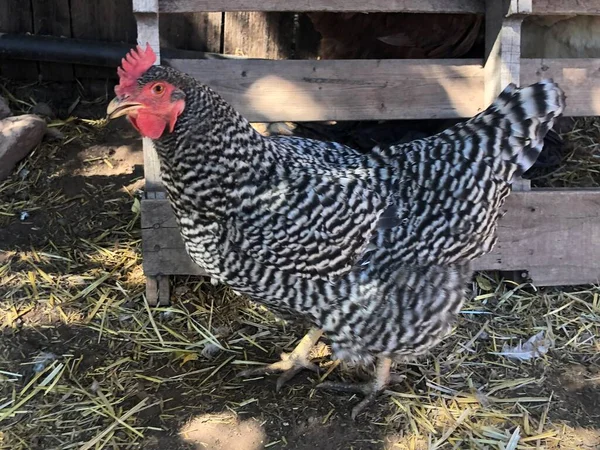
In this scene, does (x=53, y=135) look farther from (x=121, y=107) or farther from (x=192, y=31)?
(x=121, y=107)

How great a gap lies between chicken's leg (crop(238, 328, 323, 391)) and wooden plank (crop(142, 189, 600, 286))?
2.00 feet

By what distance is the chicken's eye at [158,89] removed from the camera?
1.93 m

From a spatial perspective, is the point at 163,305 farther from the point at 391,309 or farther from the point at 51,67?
the point at 51,67

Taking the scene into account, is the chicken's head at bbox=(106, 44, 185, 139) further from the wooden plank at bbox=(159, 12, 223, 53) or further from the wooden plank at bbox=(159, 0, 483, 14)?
the wooden plank at bbox=(159, 12, 223, 53)

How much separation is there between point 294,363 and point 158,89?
138 cm

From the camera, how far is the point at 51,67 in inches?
164

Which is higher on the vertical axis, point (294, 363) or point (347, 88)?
point (347, 88)

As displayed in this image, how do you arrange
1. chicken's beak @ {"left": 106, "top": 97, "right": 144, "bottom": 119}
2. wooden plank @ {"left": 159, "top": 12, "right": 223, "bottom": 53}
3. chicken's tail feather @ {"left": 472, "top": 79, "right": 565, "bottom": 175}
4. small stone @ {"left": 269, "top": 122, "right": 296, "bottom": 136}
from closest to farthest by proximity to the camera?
chicken's beak @ {"left": 106, "top": 97, "right": 144, "bottom": 119} → chicken's tail feather @ {"left": 472, "top": 79, "right": 565, "bottom": 175} → small stone @ {"left": 269, "top": 122, "right": 296, "bottom": 136} → wooden plank @ {"left": 159, "top": 12, "right": 223, "bottom": 53}

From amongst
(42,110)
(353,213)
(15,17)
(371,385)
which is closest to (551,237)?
(371,385)

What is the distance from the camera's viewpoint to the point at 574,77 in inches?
113

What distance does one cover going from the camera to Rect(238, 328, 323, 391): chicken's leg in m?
2.62

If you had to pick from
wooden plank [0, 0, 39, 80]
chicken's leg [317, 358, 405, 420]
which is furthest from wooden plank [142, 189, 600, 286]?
wooden plank [0, 0, 39, 80]

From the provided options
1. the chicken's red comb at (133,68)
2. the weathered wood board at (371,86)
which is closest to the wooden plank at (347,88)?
the weathered wood board at (371,86)

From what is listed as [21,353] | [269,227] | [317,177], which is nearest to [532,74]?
[317,177]
